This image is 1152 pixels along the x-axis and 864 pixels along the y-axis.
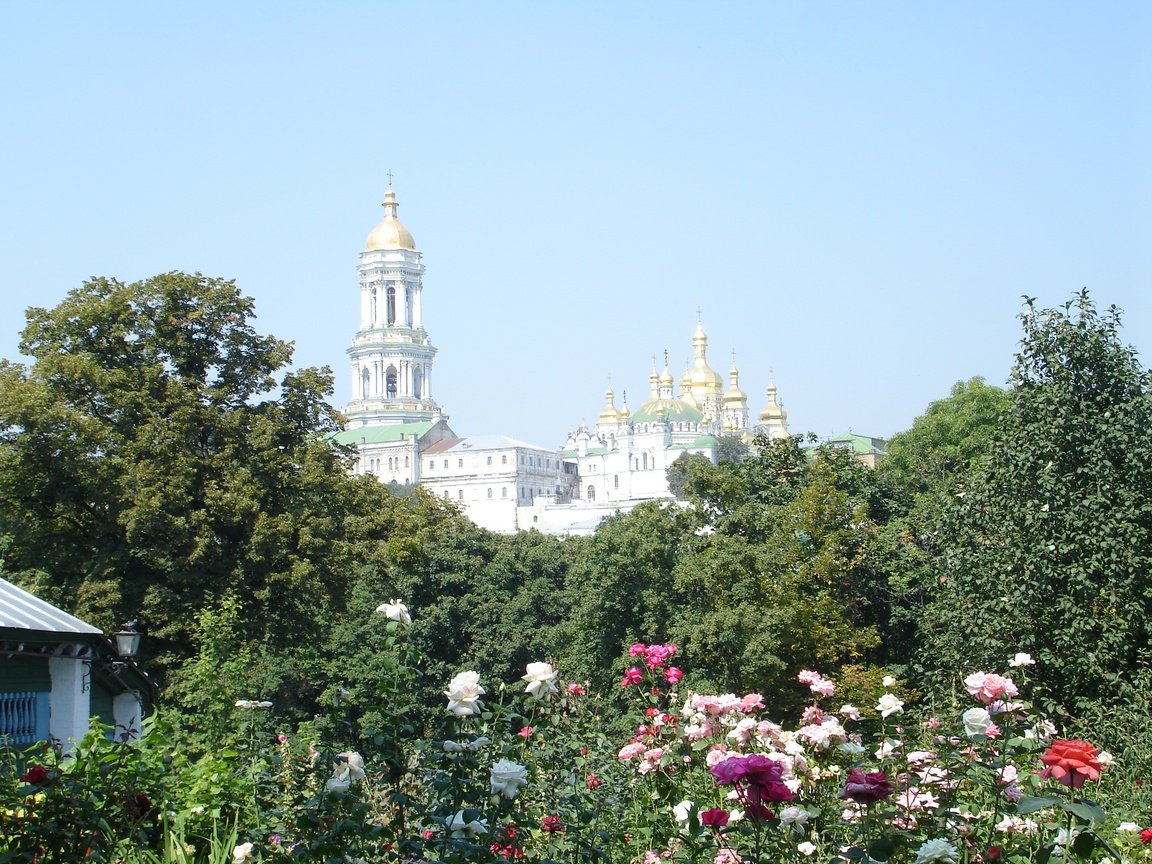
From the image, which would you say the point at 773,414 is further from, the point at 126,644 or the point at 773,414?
the point at 126,644

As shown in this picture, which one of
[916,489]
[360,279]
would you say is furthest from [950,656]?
[360,279]

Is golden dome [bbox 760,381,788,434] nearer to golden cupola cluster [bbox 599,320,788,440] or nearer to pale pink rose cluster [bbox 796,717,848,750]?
golden cupola cluster [bbox 599,320,788,440]

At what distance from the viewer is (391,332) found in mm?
162000

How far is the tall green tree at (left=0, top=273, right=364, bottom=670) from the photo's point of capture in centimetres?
2044

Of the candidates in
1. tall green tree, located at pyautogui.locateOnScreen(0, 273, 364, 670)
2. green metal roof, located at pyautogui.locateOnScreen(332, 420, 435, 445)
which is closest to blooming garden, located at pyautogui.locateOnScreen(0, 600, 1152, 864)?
tall green tree, located at pyautogui.locateOnScreen(0, 273, 364, 670)

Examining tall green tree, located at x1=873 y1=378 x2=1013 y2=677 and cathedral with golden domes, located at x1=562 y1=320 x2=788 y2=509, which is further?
A: cathedral with golden domes, located at x1=562 y1=320 x2=788 y2=509

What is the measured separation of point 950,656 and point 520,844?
11961mm

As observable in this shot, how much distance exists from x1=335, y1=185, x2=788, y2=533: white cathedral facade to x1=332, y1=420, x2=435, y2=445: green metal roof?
107 millimetres

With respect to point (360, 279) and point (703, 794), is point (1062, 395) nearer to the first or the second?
point (703, 794)

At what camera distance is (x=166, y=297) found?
22.1 meters

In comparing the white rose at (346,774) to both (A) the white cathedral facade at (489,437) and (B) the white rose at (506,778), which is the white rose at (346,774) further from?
(A) the white cathedral facade at (489,437)

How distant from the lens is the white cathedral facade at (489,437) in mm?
152625

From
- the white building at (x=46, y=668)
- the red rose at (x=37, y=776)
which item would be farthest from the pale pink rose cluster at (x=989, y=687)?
the white building at (x=46, y=668)

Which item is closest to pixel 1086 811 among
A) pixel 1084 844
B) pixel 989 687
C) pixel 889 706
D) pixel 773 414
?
pixel 1084 844
